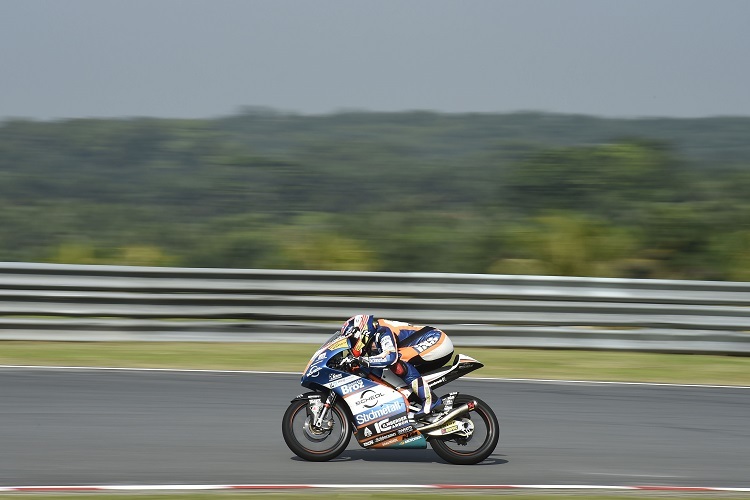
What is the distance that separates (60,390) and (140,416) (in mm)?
1437

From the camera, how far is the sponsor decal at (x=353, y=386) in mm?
7145

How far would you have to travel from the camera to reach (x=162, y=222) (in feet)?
55.6

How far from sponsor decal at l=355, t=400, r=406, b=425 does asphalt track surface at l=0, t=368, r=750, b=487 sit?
1.10 feet

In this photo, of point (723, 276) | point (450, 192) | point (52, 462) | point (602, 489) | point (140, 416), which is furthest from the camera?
point (450, 192)

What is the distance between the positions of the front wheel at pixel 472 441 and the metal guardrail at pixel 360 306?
5.25 m

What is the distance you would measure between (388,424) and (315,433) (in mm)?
538

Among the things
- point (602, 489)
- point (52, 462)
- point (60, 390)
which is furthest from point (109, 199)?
point (602, 489)

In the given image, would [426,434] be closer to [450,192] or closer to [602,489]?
[602,489]

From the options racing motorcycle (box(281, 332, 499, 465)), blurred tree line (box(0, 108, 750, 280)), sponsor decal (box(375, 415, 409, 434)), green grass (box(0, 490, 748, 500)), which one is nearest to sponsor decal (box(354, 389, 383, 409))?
racing motorcycle (box(281, 332, 499, 465))

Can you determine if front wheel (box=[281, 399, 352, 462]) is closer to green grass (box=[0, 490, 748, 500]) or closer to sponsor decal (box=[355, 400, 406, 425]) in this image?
sponsor decal (box=[355, 400, 406, 425])

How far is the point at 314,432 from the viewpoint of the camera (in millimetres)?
7180

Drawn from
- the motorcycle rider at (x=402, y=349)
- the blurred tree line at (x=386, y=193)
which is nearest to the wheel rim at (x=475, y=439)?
the motorcycle rider at (x=402, y=349)

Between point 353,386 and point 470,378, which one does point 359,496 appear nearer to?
point 353,386

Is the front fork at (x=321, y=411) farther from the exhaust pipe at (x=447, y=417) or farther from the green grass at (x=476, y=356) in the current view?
the green grass at (x=476, y=356)
